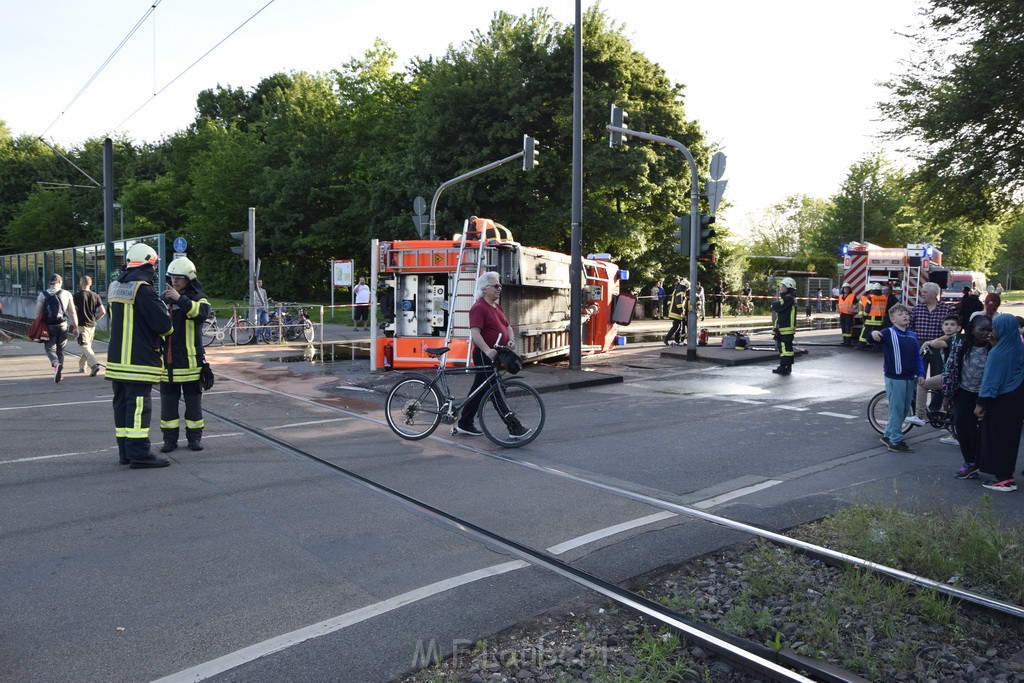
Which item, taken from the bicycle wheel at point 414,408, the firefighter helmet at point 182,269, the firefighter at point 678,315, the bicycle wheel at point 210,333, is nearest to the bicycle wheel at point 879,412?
the bicycle wheel at point 414,408

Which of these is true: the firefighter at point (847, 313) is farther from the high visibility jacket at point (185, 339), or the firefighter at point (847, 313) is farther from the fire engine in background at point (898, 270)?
the high visibility jacket at point (185, 339)

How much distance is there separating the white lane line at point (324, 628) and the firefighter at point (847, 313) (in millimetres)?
19516

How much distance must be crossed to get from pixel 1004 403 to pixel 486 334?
4927 mm

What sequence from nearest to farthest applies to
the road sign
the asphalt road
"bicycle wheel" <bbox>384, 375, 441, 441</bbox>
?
the asphalt road → "bicycle wheel" <bbox>384, 375, 441, 441</bbox> → the road sign

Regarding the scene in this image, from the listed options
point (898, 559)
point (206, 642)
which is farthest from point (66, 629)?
point (898, 559)

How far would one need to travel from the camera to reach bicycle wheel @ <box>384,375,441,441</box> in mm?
8945

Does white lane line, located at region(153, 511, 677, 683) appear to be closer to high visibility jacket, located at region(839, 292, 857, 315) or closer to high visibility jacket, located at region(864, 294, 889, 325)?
high visibility jacket, located at region(864, 294, 889, 325)

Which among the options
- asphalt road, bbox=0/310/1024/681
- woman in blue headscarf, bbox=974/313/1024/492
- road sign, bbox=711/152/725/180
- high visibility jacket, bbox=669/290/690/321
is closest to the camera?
asphalt road, bbox=0/310/1024/681

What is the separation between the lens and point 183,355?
7.99 metres

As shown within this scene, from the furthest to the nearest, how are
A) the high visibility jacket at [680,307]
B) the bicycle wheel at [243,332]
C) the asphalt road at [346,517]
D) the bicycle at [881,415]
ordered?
the high visibility jacket at [680,307], the bicycle wheel at [243,332], the bicycle at [881,415], the asphalt road at [346,517]

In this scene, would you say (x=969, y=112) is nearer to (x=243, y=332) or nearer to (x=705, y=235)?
(x=705, y=235)

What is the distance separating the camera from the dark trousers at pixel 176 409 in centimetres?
805

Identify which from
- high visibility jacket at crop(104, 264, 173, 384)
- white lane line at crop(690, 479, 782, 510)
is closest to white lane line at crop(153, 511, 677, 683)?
white lane line at crop(690, 479, 782, 510)

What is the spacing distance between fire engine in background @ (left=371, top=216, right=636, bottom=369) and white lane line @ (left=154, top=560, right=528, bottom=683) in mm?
9366
